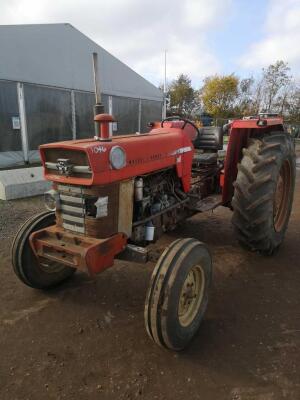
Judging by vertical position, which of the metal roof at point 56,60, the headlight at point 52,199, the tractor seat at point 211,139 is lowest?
the headlight at point 52,199

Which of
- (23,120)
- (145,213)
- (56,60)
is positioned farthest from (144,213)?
(56,60)

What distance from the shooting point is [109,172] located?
244cm

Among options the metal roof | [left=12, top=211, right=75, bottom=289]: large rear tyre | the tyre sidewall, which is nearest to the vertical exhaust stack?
[left=12, top=211, right=75, bottom=289]: large rear tyre

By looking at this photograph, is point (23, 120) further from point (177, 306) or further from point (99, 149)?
point (177, 306)

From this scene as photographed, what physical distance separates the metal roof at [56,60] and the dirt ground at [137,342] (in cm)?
775

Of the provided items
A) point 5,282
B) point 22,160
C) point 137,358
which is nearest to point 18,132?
point 22,160

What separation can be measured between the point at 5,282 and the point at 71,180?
4.98 ft

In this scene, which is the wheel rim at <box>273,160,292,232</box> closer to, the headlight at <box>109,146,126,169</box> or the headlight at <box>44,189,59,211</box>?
the headlight at <box>109,146,126,169</box>

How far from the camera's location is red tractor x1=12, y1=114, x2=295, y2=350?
233 centimetres

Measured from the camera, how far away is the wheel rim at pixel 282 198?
13.8ft

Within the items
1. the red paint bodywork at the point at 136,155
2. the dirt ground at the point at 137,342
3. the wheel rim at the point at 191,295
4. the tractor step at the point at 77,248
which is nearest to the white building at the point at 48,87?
the dirt ground at the point at 137,342

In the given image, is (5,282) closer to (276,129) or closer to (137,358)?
(137,358)

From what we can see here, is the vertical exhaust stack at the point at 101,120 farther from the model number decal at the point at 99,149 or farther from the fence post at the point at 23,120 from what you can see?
the fence post at the point at 23,120

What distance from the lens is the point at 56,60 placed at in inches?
422
